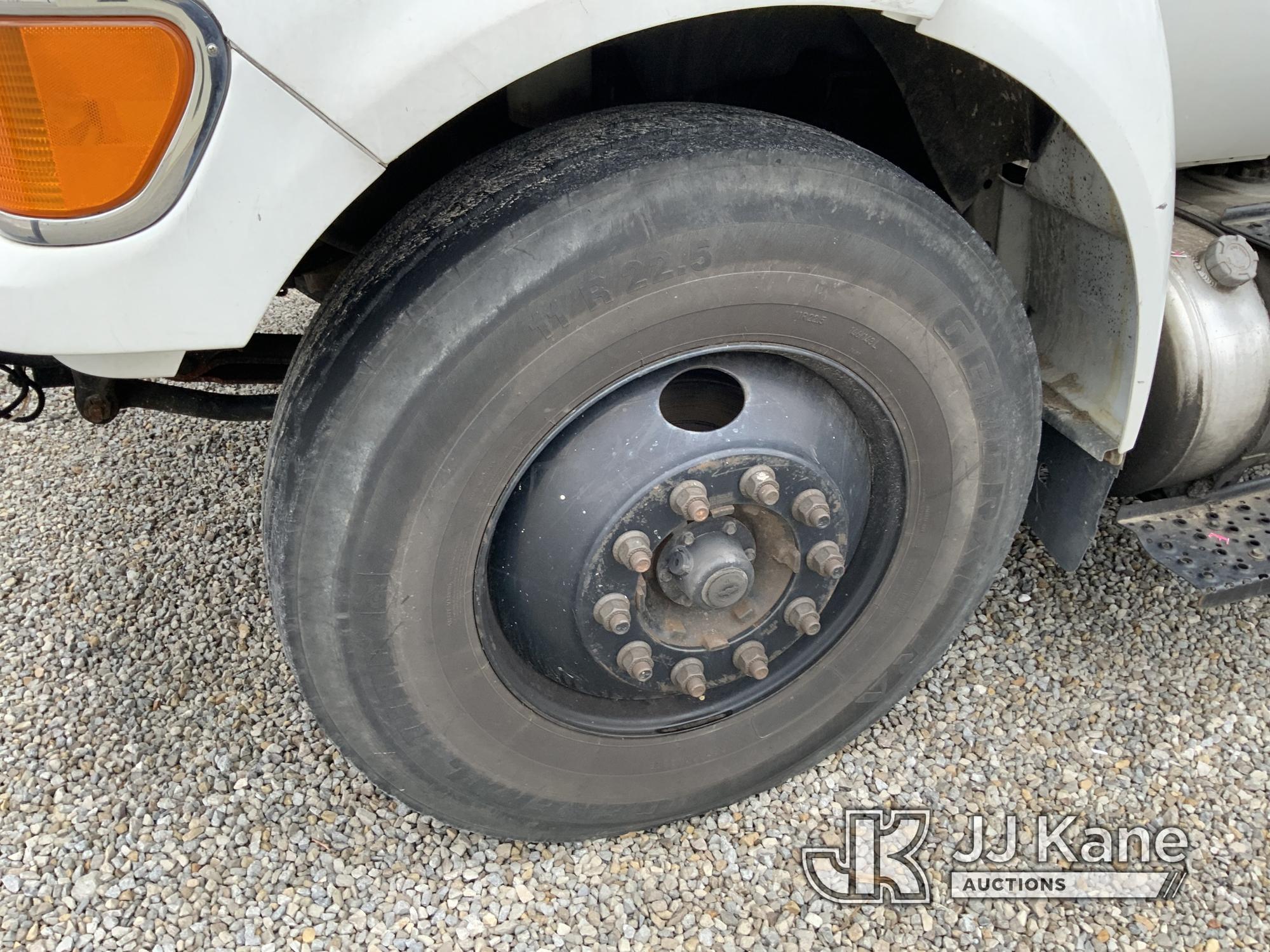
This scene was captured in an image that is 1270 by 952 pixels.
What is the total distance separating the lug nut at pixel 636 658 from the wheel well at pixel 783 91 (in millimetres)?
867

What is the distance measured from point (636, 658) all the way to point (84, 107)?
3.50 feet

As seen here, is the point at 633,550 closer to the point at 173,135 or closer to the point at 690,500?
the point at 690,500

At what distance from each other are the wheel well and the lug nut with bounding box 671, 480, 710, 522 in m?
0.67

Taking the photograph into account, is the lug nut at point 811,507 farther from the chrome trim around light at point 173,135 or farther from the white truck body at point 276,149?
the chrome trim around light at point 173,135

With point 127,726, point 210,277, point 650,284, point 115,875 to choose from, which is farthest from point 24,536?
point 650,284

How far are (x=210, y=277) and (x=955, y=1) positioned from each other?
3.10ft

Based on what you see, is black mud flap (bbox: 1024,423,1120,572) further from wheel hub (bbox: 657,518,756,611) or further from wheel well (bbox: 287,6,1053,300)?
wheel hub (bbox: 657,518,756,611)

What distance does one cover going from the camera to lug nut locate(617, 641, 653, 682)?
151 cm

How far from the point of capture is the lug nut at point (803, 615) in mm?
1583

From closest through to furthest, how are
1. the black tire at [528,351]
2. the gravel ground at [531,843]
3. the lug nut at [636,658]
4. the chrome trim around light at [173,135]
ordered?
the chrome trim around light at [173,135]
the black tire at [528,351]
the lug nut at [636,658]
the gravel ground at [531,843]

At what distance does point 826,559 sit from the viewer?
154cm

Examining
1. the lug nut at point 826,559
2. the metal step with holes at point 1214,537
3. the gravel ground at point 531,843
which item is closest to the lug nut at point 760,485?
the lug nut at point 826,559

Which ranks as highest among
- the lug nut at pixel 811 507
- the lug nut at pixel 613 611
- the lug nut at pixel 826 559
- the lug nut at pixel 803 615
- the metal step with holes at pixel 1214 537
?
the metal step with holes at pixel 1214 537

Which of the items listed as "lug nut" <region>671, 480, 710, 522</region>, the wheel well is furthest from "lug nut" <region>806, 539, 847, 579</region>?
the wheel well
